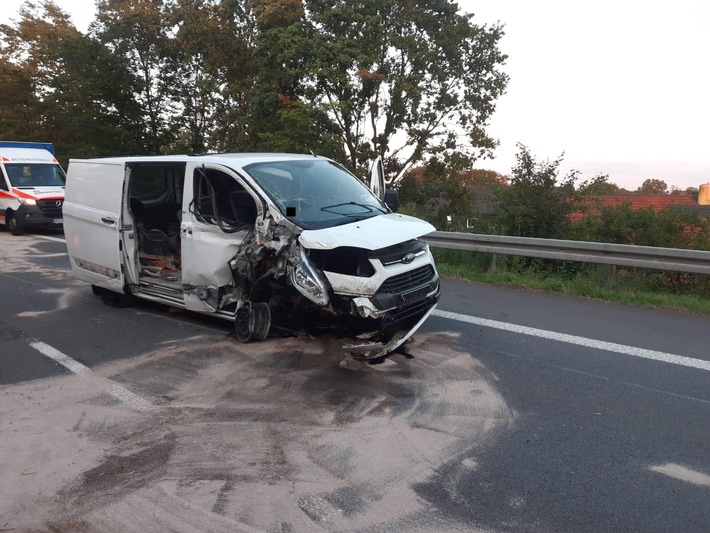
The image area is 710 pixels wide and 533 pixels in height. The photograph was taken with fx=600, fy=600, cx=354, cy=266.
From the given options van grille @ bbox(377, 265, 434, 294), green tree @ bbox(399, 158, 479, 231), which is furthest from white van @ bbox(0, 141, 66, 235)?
green tree @ bbox(399, 158, 479, 231)

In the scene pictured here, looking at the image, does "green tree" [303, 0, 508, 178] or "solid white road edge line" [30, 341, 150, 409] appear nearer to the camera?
"solid white road edge line" [30, 341, 150, 409]

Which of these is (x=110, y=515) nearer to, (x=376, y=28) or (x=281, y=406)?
(x=281, y=406)

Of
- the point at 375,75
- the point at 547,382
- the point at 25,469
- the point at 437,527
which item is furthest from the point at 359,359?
the point at 375,75

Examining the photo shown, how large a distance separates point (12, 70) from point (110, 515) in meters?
36.0

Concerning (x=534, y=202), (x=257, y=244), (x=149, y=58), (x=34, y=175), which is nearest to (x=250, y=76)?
(x=149, y=58)

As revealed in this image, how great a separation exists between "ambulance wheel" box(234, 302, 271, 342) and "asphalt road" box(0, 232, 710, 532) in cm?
15

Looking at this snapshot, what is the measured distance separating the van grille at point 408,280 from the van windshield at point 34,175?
638 inches

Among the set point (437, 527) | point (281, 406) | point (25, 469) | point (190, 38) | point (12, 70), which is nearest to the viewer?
point (437, 527)

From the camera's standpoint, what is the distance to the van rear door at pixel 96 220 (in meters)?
7.68

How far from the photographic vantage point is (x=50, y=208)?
17.3 metres

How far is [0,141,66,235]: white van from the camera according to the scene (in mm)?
17062

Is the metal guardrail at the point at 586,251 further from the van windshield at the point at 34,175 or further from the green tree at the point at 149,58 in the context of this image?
the green tree at the point at 149,58

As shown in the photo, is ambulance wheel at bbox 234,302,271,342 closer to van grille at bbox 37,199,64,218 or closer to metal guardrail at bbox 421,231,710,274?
metal guardrail at bbox 421,231,710,274

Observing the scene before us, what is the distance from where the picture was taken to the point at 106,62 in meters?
31.3
